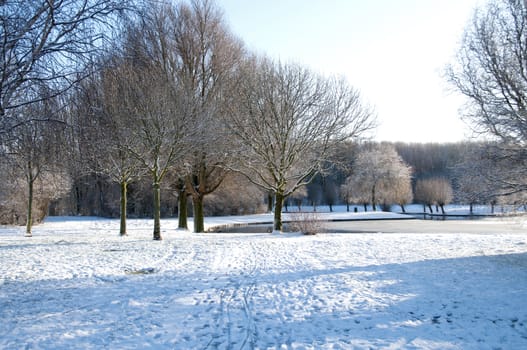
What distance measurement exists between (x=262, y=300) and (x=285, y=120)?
12974mm

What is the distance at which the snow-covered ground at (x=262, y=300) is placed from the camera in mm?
4918

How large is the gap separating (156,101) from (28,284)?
28.0ft

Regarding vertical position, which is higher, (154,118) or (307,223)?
(154,118)

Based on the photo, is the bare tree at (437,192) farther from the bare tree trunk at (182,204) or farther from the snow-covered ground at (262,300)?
the snow-covered ground at (262,300)

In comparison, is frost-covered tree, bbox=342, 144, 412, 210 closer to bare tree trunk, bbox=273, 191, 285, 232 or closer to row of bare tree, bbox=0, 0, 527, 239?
Result: row of bare tree, bbox=0, 0, 527, 239

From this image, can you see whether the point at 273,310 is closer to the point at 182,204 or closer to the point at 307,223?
the point at 307,223

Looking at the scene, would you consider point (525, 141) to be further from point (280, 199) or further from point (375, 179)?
point (375, 179)

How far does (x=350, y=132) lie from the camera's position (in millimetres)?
19812

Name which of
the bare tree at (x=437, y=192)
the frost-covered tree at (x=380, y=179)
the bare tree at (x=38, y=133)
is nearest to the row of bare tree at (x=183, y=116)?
the bare tree at (x=38, y=133)

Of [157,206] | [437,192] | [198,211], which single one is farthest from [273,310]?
[437,192]

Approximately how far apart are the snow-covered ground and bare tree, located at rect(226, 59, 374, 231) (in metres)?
8.17

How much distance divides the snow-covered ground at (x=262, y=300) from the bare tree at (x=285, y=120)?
817 cm

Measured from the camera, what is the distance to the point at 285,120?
18.6 metres

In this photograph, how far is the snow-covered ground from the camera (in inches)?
194
